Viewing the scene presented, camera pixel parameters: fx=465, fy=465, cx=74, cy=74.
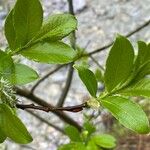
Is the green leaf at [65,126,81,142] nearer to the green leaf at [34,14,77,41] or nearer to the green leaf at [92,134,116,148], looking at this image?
the green leaf at [92,134,116,148]

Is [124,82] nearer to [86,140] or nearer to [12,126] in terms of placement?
[12,126]

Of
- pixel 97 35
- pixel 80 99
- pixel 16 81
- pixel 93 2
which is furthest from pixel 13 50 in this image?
pixel 93 2

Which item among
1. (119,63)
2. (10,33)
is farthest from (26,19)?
(119,63)

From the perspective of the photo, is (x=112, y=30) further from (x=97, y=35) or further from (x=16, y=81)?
(x=16, y=81)

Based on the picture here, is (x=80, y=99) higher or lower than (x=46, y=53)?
higher

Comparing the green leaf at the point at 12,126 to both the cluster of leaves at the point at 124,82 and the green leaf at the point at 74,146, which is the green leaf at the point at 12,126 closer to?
the cluster of leaves at the point at 124,82

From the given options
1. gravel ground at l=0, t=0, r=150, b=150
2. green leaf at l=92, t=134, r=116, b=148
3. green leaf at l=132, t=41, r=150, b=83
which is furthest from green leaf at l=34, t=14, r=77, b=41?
gravel ground at l=0, t=0, r=150, b=150
